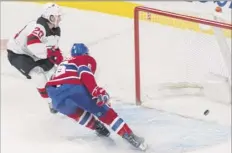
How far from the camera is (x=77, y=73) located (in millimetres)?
Answer: 2504

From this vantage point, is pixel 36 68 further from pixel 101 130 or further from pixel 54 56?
pixel 101 130

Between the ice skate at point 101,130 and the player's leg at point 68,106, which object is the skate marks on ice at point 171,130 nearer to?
the ice skate at point 101,130

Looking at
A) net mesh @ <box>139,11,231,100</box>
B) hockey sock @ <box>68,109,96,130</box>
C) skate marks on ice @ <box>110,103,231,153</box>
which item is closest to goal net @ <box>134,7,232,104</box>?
net mesh @ <box>139,11,231,100</box>

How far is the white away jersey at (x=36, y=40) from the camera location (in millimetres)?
2893

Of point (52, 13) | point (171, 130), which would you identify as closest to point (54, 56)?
point (52, 13)

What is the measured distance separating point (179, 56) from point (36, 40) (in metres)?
0.80

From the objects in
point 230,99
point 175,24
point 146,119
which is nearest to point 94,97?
point 146,119

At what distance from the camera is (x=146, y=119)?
2.95 meters

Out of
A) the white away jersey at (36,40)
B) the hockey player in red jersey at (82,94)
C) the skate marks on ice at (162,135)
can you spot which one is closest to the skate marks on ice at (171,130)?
the skate marks on ice at (162,135)

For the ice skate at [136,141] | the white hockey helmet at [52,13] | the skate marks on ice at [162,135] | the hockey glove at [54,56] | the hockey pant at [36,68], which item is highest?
the white hockey helmet at [52,13]

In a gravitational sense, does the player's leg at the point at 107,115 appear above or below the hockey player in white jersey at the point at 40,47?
below

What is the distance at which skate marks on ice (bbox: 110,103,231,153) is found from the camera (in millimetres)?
2576

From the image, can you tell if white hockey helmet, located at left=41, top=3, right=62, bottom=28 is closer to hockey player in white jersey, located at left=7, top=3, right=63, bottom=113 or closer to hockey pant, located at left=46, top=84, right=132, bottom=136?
hockey player in white jersey, located at left=7, top=3, right=63, bottom=113

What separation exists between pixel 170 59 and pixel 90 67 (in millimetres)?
804
